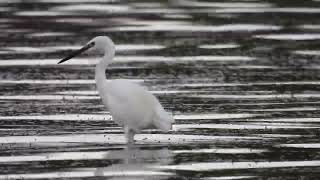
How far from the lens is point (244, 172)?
14195 mm

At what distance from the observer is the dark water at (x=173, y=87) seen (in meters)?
15.0

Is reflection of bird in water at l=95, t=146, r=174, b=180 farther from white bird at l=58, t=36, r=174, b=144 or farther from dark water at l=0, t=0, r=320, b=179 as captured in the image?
white bird at l=58, t=36, r=174, b=144

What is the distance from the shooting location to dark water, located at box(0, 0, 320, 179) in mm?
14984

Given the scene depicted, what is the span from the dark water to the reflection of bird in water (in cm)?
1

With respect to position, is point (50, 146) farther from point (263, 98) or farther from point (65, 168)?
point (263, 98)

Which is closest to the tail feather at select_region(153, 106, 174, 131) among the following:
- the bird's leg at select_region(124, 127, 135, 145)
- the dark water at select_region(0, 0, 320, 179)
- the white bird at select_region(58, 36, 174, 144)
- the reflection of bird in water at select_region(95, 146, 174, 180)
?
the white bird at select_region(58, 36, 174, 144)

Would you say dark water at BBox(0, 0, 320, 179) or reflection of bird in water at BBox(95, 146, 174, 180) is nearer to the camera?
reflection of bird in water at BBox(95, 146, 174, 180)

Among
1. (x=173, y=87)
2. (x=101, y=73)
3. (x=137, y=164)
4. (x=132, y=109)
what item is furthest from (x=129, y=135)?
(x=173, y=87)

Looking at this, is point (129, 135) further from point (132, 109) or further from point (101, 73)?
point (101, 73)

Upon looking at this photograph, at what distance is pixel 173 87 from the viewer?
2134 centimetres

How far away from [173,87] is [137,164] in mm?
6478

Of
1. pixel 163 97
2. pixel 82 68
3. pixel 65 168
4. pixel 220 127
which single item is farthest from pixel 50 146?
pixel 82 68

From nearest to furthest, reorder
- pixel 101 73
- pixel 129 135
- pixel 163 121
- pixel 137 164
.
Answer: pixel 137 164, pixel 163 121, pixel 129 135, pixel 101 73

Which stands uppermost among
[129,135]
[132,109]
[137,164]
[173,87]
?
[173,87]
